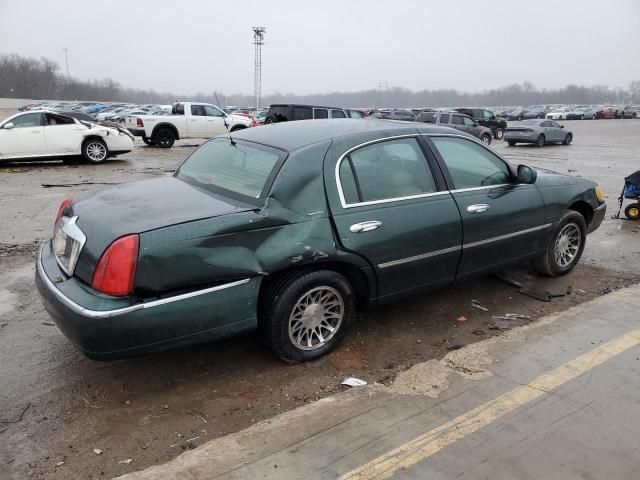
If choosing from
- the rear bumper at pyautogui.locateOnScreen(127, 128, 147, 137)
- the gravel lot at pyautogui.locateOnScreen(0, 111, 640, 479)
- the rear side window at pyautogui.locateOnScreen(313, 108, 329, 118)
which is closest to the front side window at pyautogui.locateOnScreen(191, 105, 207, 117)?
the rear bumper at pyautogui.locateOnScreen(127, 128, 147, 137)

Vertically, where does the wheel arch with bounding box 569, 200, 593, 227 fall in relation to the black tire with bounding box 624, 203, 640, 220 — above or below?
above

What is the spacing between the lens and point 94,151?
45.9ft

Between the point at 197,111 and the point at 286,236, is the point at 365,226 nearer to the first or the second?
the point at 286,236

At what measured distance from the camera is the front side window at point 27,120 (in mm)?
12849

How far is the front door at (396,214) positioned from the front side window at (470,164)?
0.22 meters

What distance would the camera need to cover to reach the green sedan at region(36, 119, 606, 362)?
9.24 ft

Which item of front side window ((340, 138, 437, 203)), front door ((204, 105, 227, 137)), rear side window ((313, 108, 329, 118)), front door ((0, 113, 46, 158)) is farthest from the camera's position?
front door ((204, 105, 227, 137))

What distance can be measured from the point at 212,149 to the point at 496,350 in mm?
2719

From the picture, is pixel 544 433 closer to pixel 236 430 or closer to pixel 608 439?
pixel 608 439

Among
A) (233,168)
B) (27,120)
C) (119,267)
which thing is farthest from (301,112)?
(119,267)

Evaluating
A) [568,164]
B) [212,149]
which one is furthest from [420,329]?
[568,164]

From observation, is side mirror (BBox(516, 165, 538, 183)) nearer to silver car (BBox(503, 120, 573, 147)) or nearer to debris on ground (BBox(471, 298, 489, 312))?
debris on ground (BBox(471, 298, 489, 312))

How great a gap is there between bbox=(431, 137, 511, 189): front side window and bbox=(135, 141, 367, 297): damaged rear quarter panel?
1.13 metres

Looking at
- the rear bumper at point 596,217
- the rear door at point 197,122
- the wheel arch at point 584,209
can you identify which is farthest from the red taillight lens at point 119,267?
the rear door at point 197,122
